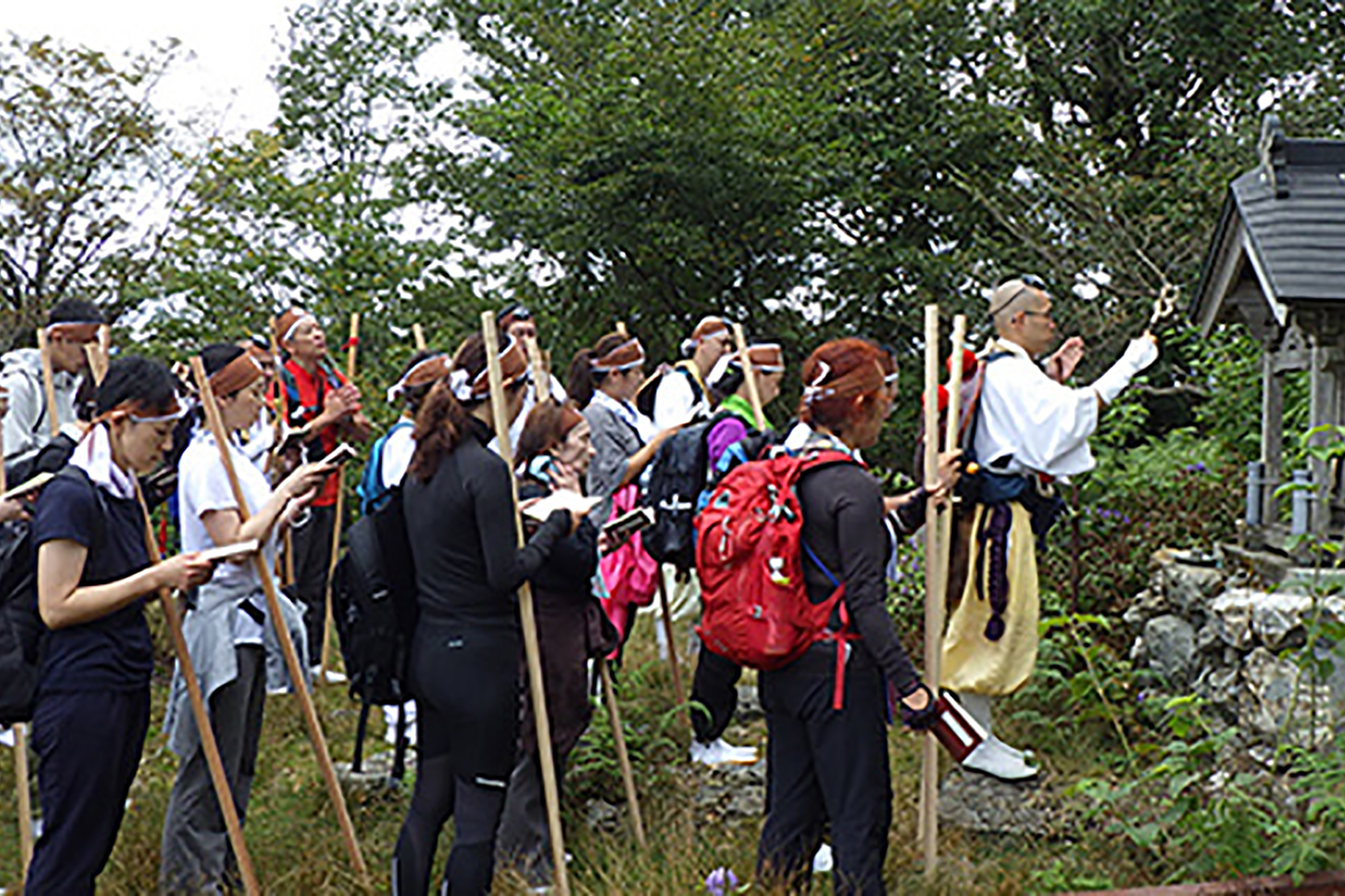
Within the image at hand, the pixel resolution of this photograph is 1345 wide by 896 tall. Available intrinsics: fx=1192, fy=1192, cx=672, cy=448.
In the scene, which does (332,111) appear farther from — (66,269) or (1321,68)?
(1321,68)

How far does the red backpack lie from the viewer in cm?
351

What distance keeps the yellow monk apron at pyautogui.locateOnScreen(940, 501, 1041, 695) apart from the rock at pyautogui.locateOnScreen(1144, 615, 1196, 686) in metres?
1.15

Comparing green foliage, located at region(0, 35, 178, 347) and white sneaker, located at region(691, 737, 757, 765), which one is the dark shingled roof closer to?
white sneaker, located at region(691, 737, 757, 765)

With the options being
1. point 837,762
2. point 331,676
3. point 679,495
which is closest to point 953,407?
point 837,762

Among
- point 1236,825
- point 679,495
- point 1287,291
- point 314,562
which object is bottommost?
point 1236,825

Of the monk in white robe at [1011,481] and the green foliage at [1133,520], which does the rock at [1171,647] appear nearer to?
the green foliage at [1133,520]

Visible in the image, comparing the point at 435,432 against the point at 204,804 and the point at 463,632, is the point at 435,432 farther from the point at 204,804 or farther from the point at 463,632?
the point at 204,804

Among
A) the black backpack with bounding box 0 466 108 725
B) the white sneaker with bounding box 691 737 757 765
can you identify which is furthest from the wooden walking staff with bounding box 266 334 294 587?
the black backpack with bounding box 0 466 108 725

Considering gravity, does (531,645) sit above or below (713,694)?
above

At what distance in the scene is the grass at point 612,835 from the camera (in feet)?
13.8

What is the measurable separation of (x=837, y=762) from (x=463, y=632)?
1.21m

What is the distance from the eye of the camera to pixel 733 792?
218 inches

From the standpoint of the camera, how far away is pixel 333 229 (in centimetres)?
1380

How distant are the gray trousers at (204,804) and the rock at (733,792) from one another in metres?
2.04
